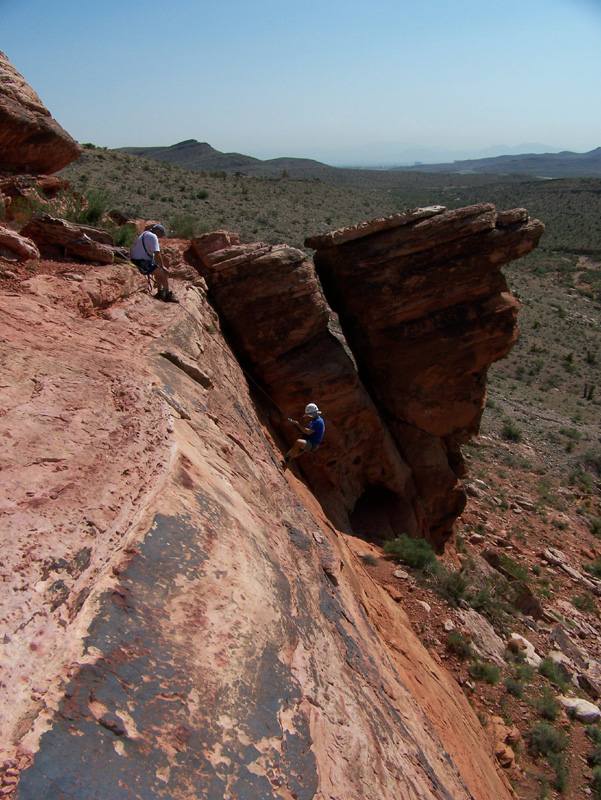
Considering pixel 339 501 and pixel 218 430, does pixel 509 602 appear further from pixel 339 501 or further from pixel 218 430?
pixel 218 430

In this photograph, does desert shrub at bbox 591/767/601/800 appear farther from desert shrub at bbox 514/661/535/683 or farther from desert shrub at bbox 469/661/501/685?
desert shrub at bbox 469/661/501/685

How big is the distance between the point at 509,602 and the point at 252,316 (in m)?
8.44

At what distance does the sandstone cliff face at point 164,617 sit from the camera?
112 inches

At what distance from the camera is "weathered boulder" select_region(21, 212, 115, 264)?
27.5ft

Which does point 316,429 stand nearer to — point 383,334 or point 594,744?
point 383,334

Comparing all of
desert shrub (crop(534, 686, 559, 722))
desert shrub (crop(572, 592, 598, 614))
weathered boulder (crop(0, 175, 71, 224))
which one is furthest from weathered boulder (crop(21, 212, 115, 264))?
desert shrub (crop(572, 592, 598, 614))

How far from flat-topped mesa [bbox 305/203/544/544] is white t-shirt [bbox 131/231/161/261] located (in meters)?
4.63

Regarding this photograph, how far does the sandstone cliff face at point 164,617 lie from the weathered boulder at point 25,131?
210 inches

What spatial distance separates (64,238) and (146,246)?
1.26m

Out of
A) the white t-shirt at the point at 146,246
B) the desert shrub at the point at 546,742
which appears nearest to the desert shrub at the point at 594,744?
the desert shrub at the point at 546,742

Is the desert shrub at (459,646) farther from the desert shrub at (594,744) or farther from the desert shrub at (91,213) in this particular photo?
the desert shrub at (91,213)

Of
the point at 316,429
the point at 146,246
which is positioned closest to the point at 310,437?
the point at 316,429

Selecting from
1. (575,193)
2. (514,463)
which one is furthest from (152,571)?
(575,193)

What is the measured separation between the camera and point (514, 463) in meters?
19.9
